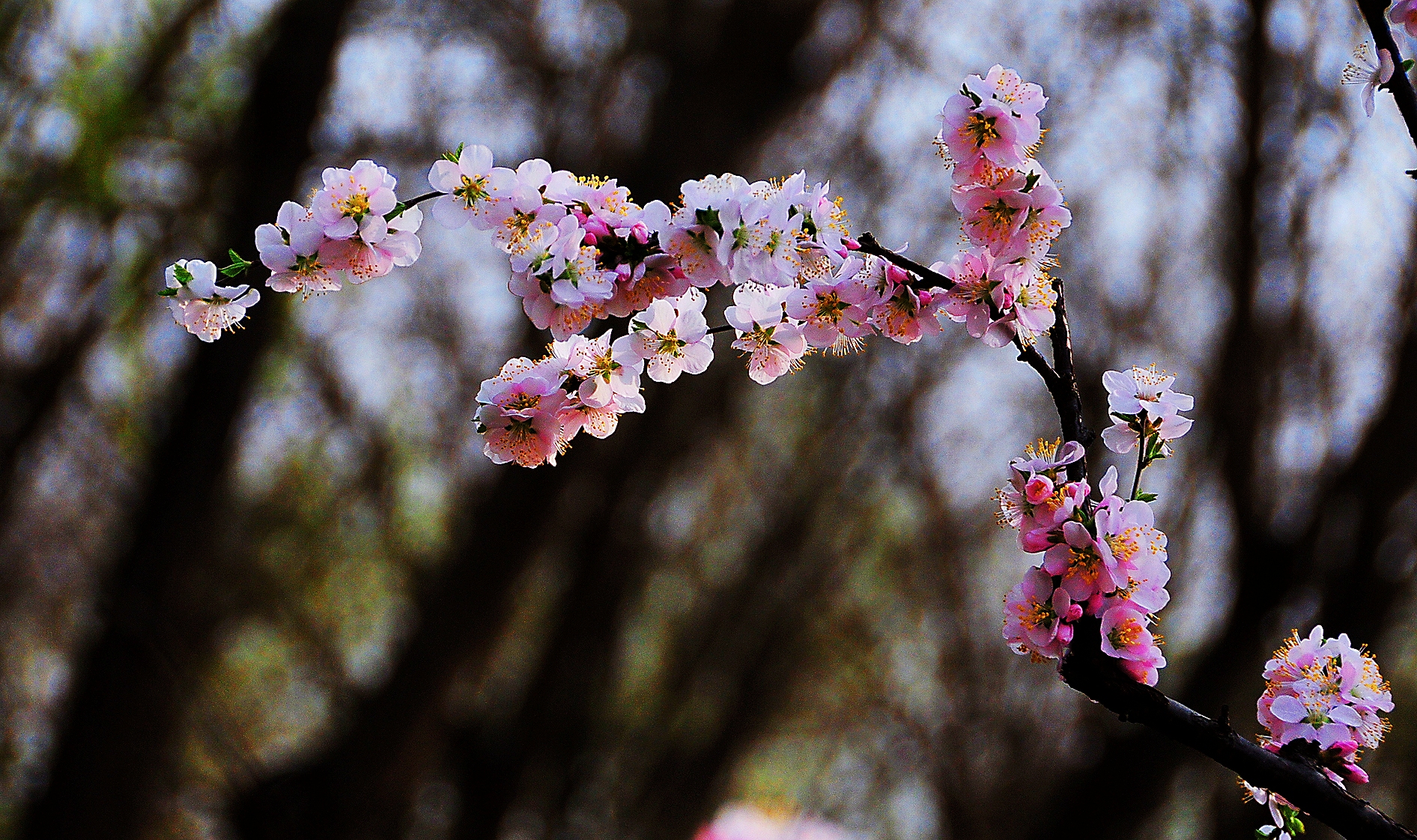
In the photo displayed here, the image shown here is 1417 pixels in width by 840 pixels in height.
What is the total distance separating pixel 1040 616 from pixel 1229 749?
23 cm

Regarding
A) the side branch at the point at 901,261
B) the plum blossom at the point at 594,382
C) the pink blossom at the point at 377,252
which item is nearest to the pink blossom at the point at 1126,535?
the side branch at the point at 901,261

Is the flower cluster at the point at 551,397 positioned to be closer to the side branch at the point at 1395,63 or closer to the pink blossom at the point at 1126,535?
the pink blossom at the point at 1126,535

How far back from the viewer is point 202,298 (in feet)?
4.46

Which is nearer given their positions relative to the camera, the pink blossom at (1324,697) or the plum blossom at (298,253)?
the pink blossom at (1324,697)

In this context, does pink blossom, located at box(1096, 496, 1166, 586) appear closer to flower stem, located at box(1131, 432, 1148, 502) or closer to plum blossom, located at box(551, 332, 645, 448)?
flower stem, located at box(1131, 432, 1148, 502)

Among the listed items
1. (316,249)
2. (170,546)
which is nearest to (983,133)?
(316,249)

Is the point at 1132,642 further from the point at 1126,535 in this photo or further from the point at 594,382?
the point at 594,382

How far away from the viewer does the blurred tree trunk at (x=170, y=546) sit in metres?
3.93

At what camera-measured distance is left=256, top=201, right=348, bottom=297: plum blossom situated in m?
1.36

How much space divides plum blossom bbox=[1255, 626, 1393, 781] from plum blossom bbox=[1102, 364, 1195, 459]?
0.30 m

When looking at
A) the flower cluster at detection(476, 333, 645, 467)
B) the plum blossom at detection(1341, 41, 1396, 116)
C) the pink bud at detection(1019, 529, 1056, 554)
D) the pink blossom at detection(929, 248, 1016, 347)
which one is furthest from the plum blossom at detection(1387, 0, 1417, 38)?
the flower cluster at detection(476, 333, 645, 467)

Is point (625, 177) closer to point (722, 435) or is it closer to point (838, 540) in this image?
point (722, 435)

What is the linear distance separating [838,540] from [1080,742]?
76.4 inches

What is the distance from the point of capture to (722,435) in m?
6.40
